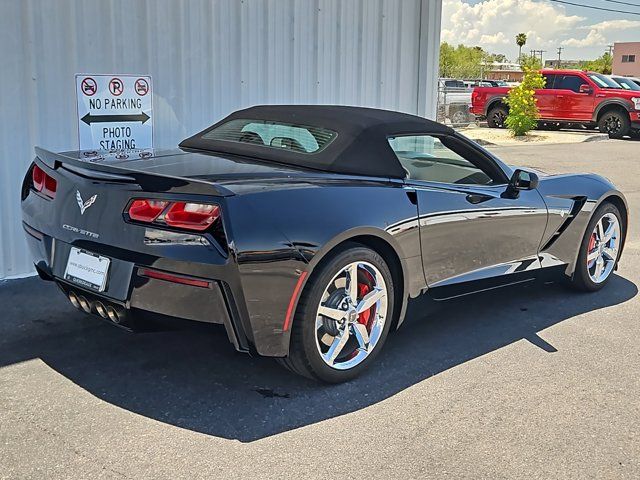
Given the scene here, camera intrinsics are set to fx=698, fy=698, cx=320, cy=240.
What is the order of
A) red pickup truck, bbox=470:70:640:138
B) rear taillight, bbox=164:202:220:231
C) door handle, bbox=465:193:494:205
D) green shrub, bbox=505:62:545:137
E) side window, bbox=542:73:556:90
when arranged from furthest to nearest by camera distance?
side window, bbox=542:73:556:90 → red pickup truck, bbox=470:70:640:138 → green shrub, bbox=505:62:545:137 → door handle, bbox=465:193:494:205 → rear taillight, bbox=164:202:220:231

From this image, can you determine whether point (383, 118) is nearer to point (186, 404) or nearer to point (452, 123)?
point (186, 404)

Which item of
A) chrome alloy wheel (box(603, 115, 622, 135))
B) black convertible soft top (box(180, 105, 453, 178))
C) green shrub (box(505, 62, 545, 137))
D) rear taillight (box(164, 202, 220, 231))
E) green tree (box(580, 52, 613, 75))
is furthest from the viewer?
green tree (box(580, 52, 613, 75))

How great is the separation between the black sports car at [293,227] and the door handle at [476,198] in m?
0.01

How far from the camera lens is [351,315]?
3.68 m

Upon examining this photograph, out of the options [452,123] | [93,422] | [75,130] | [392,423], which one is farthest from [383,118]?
[452,123]

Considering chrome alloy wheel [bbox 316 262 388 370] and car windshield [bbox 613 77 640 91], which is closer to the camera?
→ chrome alloy wheel [bbox 316 262 388 370]

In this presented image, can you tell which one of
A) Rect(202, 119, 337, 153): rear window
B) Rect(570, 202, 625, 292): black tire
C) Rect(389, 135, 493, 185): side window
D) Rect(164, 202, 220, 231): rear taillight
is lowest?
Rect(570, 202, 625, 292): black tire

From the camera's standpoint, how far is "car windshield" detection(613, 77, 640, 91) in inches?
861

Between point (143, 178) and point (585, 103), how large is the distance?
69.5ft

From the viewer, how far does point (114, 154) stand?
3949 mm

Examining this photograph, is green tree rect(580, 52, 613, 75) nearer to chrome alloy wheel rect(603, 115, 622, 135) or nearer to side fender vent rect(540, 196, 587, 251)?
chrome alloy wheel rect(603, 115, 622, 135)

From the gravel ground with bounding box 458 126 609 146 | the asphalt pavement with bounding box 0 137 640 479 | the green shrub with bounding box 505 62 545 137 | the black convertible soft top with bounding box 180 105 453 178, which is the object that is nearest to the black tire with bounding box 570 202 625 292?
the asphalt pavement with bounding box 0 137 640 479

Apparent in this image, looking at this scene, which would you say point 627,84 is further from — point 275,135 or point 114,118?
point 275,135

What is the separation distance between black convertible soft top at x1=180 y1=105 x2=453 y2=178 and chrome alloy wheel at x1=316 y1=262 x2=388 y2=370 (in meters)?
0.60
